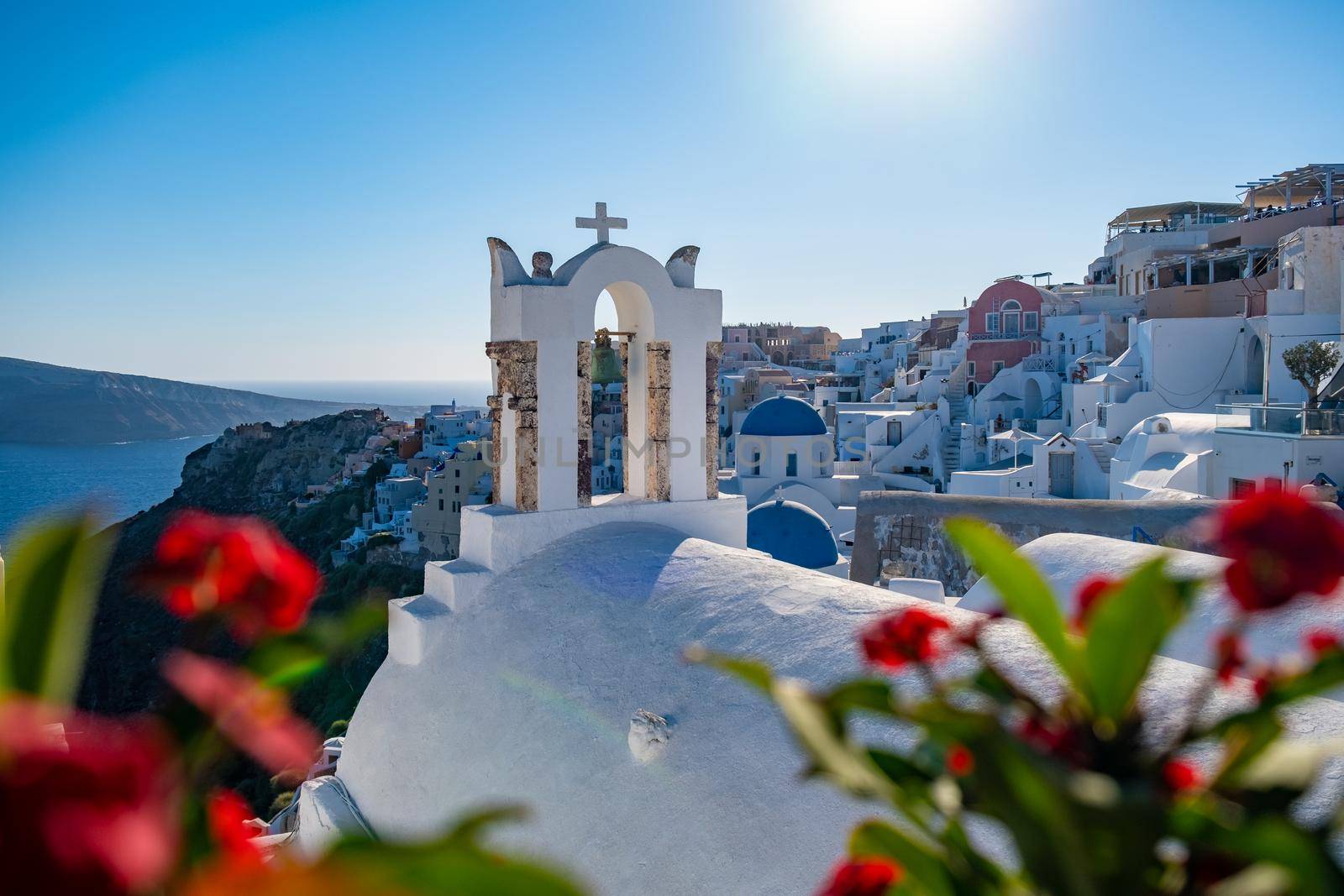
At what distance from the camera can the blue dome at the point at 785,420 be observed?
22.0 m

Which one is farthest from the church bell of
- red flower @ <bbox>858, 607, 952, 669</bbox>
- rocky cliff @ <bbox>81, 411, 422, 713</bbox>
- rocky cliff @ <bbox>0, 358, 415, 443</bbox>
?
rocky cliff @ <bbox>0, 358, 415, 443</bbox>

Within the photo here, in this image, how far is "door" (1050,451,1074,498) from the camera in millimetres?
21281

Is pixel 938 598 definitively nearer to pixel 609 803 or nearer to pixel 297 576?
pixel 609 803

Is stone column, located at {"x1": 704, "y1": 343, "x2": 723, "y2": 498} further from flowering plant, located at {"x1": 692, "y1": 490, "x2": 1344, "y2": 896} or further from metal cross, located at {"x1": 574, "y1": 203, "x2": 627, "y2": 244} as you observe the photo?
flowering plant, located at {"x1": 692, "y1": 490, "x2": 1344, "y2": 896}

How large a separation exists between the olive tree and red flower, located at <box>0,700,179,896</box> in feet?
57.7

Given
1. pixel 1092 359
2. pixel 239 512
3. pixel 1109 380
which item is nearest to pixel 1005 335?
pixel 1092 359

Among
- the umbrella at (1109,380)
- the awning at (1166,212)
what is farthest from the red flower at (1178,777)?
the awning at (1166,212)

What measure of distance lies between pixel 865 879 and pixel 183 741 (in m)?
0.76

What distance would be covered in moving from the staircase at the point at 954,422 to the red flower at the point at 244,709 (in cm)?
2949

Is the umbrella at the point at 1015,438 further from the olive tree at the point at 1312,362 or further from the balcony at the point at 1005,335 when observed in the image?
the balcony at the point at 1005,335

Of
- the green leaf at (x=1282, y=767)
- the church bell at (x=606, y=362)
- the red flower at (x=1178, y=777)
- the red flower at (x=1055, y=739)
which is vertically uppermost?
the church bell at (x=606, y=362)

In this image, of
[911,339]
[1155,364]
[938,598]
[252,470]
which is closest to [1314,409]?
[938,598]

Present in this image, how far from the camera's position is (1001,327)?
1409 inches

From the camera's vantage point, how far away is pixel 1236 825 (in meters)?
0.96
